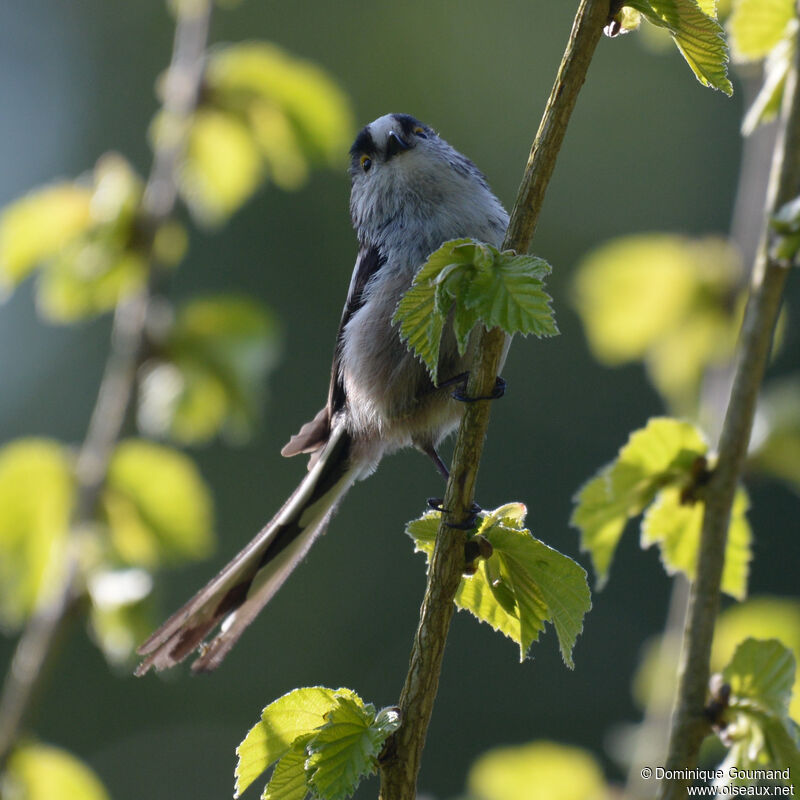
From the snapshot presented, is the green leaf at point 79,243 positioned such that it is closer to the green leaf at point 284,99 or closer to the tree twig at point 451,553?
the green leaf at point 284,99

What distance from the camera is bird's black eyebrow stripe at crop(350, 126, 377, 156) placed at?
3270 mm

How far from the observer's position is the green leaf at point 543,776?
5.59 ft

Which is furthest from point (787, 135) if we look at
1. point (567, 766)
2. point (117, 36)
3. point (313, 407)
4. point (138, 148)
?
point (117, 36)

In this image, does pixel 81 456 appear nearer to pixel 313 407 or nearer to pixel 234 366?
pixel 234 366

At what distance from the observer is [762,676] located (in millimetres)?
1304

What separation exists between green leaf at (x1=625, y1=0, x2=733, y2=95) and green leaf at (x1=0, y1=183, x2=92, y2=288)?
137 centimetres

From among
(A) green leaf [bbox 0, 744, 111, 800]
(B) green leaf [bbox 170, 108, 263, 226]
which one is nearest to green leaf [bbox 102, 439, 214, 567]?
(A) green leaf [bbox 0, 744, 111, 800]

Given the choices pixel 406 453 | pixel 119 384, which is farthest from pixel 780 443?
pixel 406 453

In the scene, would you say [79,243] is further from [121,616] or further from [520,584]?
[520,584]

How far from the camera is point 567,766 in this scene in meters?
1.71

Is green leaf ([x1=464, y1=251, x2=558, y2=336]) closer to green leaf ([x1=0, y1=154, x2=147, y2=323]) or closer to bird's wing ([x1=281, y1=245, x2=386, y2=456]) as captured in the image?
green leaf ([x1=0, y1=154, x2=147, y2=323])

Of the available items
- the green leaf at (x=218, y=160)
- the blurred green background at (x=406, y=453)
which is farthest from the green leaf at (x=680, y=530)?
the blurred green background at (x=406, y=453)

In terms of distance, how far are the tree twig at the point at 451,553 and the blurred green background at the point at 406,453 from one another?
549 centimetres

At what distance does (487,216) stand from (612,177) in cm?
666
